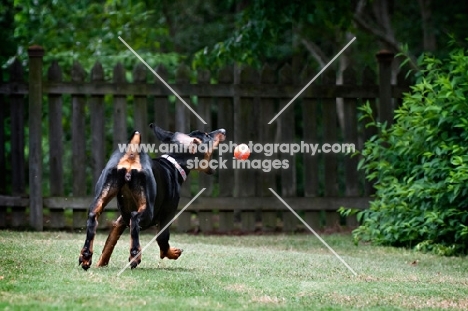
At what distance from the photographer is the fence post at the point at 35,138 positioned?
11188 mm

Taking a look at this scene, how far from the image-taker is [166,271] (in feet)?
23.8

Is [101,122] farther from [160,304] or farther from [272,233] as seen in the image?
[160,304]

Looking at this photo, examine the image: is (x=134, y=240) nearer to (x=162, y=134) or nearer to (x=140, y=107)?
(x=162, y=134)

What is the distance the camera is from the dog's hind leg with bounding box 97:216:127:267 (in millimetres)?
7328

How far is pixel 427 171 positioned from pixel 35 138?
485cm

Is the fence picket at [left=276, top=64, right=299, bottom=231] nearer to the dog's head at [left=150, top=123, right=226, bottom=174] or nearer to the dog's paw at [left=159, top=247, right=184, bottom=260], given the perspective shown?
the dog's head at [left=150, top=123, right=226, bottom=174]

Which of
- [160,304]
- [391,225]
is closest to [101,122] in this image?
[391,225]

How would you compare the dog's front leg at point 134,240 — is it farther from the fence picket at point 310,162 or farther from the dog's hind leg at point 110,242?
the fence picket at point 310,162

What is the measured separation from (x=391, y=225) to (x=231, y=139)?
2461 mm

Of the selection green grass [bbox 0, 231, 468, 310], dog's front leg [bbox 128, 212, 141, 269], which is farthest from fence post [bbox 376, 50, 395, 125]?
dog's front leg [bbox 128, 212, 141, 269]

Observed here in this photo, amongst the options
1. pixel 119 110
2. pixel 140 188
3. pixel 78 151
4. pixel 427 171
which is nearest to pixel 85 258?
pixel 140 188

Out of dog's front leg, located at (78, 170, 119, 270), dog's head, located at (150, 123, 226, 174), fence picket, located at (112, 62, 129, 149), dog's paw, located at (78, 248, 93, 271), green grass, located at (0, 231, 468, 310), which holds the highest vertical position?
fence picket, located at (112, 62, 129, 149)

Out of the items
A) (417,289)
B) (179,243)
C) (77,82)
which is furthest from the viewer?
(77,82)

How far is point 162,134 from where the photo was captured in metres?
7.82
